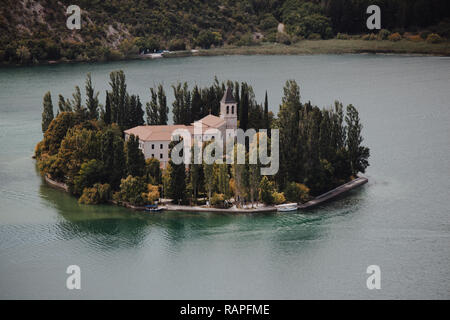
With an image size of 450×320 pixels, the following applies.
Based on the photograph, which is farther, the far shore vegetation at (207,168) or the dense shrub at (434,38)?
the dense shrub at (434,38)

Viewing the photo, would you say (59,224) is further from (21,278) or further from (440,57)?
Result: (440,57)

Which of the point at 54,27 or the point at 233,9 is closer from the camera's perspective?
the point at 54,27

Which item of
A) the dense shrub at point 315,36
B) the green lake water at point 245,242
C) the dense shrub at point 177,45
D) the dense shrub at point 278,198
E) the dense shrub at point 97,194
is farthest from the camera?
the dense shrub at point 315,36

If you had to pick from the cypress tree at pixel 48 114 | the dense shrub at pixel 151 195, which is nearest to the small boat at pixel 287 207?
the dense shrub at pixel 151 195

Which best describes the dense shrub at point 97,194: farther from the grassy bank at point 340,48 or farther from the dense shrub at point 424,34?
the dense shrub at point 424,34

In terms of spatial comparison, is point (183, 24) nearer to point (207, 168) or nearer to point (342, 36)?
point (342, 36)

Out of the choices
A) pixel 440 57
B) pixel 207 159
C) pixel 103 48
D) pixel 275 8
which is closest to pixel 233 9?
pixel 275 8
